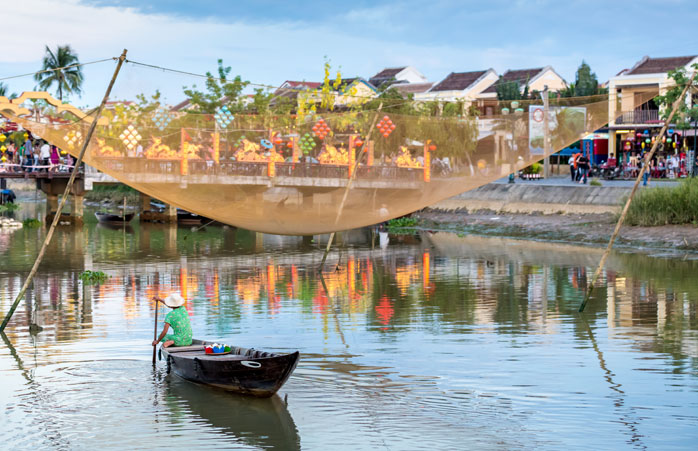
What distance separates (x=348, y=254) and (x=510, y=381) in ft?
56.8

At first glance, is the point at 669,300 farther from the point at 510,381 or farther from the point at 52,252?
the point at 52,252

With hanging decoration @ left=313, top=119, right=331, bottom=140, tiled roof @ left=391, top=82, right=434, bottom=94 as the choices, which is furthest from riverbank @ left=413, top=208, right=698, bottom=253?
tiled roof @ left=391, top=82, right=434, bottom=94

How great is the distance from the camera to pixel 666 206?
2988cm

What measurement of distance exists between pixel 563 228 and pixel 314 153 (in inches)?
752

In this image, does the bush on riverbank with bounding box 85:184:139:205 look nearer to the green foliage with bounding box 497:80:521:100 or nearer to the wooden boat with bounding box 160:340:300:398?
the green foliage with bounding box 497:80:521:100

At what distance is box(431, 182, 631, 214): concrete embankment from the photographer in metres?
34.6

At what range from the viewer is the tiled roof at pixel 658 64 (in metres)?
54.9

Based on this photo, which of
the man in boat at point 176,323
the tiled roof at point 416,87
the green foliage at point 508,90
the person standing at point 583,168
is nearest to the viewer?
the man in boat at point 176,323

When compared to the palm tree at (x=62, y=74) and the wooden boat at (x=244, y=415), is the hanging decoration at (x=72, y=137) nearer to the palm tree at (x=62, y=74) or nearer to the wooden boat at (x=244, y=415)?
the wooden boat at (x=244, y=415)

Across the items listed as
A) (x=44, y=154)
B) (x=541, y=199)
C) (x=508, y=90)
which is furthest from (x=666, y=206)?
(x=508, y=90)

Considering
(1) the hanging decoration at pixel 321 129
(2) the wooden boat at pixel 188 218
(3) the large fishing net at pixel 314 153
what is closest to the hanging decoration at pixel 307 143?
(3) the large fishing net at pixel 314 153

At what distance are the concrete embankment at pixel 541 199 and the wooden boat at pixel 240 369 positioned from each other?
2394 cm

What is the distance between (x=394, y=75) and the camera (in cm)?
7425

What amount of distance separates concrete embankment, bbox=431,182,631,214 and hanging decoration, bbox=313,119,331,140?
19554mm
